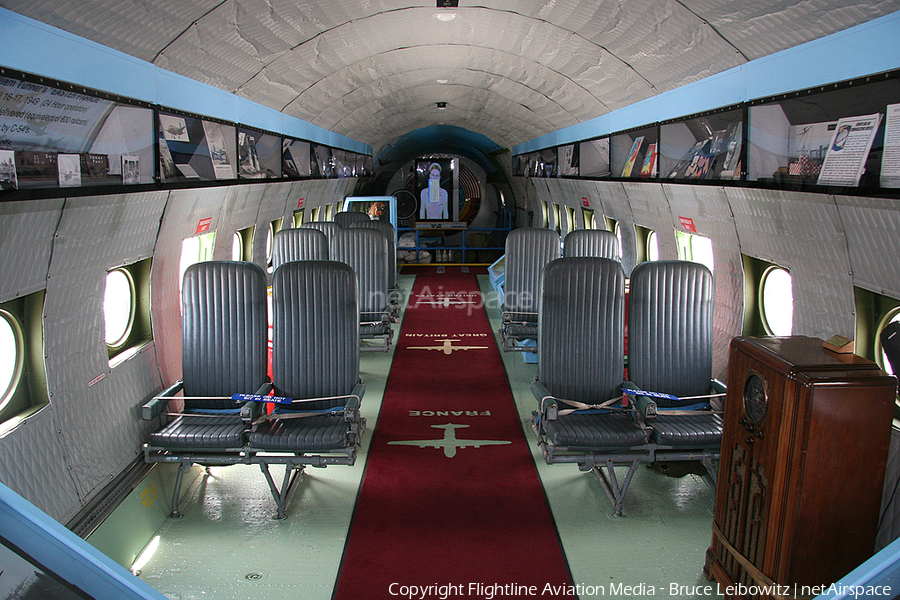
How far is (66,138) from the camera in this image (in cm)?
334

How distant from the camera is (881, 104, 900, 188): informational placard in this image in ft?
9.77

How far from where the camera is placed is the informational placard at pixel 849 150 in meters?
3.19

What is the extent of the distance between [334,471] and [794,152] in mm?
4151

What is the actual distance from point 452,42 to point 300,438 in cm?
564

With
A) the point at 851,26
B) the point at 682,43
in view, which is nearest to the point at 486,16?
the point at 682,43

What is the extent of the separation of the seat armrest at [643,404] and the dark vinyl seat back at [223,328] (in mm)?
2754

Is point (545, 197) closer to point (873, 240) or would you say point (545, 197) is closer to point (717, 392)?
point (717, 392)

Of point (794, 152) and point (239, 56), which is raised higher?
point (239, 56)

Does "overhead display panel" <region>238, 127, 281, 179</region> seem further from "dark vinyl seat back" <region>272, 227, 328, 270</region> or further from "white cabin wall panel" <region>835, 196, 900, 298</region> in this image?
"white cabin wall panel" <region>835, 196, 900, 298</region>

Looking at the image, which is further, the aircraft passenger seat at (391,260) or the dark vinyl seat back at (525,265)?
Result: the aircraft passenger seat at (391,260)

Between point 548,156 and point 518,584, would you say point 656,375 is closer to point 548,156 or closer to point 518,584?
point 518,584

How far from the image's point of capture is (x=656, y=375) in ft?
15.4

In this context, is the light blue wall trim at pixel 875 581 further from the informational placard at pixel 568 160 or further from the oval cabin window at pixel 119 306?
the informational placard at pixel 568 160

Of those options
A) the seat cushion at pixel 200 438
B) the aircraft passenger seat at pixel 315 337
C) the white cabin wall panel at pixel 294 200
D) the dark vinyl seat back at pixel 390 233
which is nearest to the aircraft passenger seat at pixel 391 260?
the dark vinyl seat back at pixel 390 233
